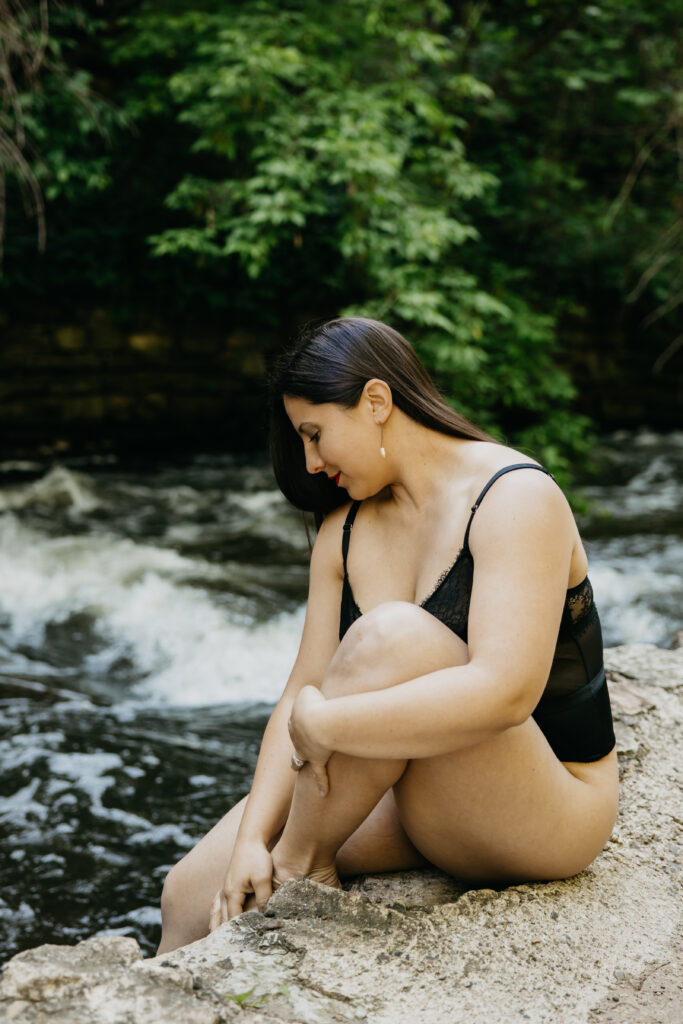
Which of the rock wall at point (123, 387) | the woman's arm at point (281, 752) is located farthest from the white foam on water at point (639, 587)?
the rock wall at point (123, 387)

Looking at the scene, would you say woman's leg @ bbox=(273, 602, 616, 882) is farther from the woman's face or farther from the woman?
the woman's face

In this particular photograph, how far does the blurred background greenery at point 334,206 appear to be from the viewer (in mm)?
6078

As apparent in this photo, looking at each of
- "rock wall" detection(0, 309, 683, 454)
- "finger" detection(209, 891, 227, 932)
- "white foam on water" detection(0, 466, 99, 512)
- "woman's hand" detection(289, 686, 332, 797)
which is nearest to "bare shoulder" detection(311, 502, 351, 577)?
"woman's hand" detection(289, 686, 332, 797)

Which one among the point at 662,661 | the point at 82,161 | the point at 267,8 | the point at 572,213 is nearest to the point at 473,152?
the point at 572,213

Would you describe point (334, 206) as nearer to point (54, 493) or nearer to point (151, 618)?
point (54, 493)

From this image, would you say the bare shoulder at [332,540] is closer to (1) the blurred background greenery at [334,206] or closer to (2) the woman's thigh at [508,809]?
(2) the woman's thigh at [508,809]

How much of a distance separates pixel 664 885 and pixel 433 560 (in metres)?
0.79

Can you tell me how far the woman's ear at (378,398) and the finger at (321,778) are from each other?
0.64 m

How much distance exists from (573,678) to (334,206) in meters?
6.37

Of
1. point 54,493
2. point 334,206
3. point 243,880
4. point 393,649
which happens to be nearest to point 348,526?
point 393,649

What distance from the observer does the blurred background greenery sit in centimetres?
608

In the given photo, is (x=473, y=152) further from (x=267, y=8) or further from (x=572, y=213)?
(x=267, y=8)

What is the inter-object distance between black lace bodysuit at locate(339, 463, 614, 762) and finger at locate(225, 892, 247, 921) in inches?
25.5

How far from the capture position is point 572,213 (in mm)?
9414
